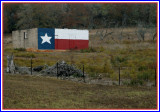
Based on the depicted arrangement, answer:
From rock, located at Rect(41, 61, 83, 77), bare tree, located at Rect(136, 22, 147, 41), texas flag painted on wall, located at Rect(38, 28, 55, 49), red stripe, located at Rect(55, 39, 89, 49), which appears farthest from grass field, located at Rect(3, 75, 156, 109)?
bare tree, located at Rect(136, 22, 147, 41)

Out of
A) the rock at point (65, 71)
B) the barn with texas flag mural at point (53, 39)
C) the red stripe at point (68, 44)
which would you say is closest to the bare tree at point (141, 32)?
the barn with texas flag mural at point (53, 39)

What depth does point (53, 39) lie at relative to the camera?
150 feet

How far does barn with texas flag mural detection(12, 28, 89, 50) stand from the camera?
44938 mm

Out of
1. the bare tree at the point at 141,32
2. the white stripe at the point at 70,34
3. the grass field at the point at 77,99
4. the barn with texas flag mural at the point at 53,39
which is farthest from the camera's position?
the bare tree at the point at 141,32

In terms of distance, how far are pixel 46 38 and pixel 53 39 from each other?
3.95 feet

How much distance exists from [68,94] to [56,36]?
111 ft

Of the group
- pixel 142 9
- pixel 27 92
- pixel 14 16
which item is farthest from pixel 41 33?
pixel 142 9

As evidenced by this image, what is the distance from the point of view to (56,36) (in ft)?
151

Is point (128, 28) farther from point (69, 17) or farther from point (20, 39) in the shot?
point (20, 39)

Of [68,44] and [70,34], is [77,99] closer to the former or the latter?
[68,44]

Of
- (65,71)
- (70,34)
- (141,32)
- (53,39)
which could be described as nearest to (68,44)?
(70,34)

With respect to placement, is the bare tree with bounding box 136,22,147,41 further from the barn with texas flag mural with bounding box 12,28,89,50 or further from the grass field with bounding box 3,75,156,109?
the grass field with bounding box 3,75,156,109

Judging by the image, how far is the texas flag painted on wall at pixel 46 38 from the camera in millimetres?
44938

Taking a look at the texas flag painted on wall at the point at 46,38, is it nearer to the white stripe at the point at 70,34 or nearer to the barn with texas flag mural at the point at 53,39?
the barn with texas flag mural at the point at 53,39
